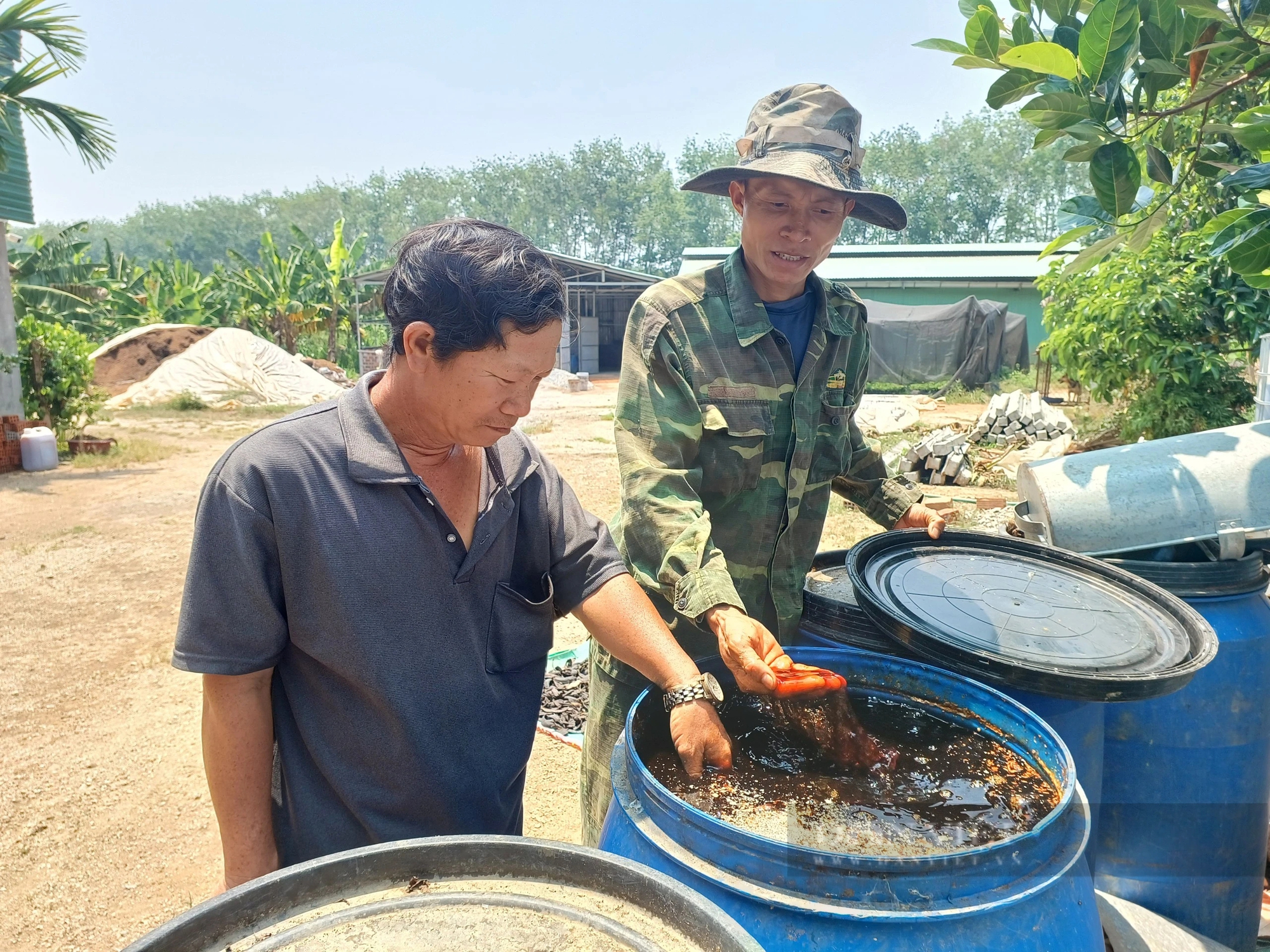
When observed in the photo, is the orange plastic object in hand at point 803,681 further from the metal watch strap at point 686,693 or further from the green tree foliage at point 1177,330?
the green tree foliage at point 1177,330

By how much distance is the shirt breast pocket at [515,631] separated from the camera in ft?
5.15

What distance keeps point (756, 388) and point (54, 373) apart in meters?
12.9

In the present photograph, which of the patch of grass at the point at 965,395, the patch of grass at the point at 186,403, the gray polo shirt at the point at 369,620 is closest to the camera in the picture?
the gray polo shirt at the point at 369,620

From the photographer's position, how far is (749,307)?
2.19m

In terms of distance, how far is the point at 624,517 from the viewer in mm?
2020

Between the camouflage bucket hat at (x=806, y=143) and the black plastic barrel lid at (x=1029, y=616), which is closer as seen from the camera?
the black plastic barrel lid at (x=1029, y=616)

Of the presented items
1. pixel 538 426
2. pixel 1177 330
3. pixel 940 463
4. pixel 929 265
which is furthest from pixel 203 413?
pixel 929 265

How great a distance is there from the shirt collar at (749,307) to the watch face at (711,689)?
0.90 m

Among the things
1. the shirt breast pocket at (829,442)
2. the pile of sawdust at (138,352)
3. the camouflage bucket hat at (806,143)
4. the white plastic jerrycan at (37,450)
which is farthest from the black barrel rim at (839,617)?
the pile of sawdust at (138,352)

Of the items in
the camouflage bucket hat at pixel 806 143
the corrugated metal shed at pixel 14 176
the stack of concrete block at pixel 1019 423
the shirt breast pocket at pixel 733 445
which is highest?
the corrugated metal shed at pixel 14 176

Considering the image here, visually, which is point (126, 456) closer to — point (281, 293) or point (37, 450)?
point (37, 450)

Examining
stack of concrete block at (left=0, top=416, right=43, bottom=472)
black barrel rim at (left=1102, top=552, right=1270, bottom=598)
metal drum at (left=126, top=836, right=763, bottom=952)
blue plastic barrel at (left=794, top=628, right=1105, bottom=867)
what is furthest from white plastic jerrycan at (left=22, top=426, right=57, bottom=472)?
black barrel rim at (left=1102, top=552, right=1270, bottom=598)

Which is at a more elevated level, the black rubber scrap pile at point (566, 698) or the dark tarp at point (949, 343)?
the dark tarp at point (949, 343)

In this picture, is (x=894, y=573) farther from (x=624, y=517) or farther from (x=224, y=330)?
(x=224, y=330)
